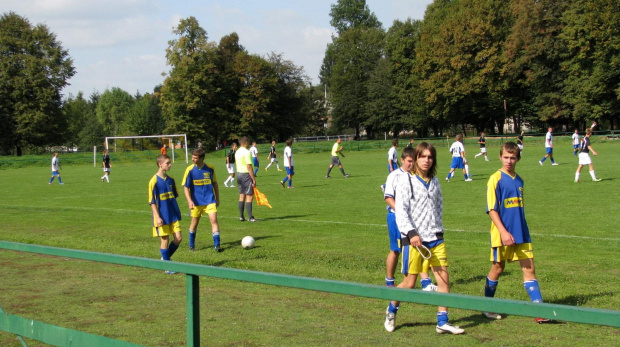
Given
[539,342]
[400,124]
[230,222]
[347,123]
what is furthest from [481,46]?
[539,342]

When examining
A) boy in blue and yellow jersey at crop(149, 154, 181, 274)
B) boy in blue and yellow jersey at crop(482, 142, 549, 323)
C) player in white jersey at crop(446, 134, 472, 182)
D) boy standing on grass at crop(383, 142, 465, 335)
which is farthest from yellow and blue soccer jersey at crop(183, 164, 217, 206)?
player in white jersey at crop(446, 134, 472, 182)

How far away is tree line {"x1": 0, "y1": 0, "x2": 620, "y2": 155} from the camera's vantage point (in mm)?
57438

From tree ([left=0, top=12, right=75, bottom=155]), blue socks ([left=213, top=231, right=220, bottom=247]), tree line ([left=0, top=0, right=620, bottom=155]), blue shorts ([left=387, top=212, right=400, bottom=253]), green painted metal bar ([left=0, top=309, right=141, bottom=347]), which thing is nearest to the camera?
green painted metal bar ([left=0, top=309, right=141, bottom=347])

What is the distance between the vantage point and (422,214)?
5.85 meters

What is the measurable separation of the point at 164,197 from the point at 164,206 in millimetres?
140

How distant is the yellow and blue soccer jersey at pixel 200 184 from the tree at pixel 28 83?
63463mm

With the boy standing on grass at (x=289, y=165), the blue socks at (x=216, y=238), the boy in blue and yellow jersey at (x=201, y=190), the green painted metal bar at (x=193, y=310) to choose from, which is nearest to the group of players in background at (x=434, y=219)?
the green painted metal bar at (x=193, y=310)

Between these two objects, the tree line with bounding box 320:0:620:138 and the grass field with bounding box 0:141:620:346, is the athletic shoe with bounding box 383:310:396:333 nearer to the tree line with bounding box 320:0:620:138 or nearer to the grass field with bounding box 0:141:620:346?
the grass field with bounding box 0:141:620:346

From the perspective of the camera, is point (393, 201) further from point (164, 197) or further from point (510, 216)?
point (164, 197)

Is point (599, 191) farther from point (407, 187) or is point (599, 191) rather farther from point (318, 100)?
point (318, 100)

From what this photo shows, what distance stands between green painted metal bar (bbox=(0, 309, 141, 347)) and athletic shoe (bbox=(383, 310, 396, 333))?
5.48ft

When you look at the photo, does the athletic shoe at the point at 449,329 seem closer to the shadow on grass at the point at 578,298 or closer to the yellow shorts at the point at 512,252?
the yellow shorts at the point at 512,252

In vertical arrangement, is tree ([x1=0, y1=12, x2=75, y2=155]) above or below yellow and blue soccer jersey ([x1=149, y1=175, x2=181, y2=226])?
above

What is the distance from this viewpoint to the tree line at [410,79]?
57438 millimetres
